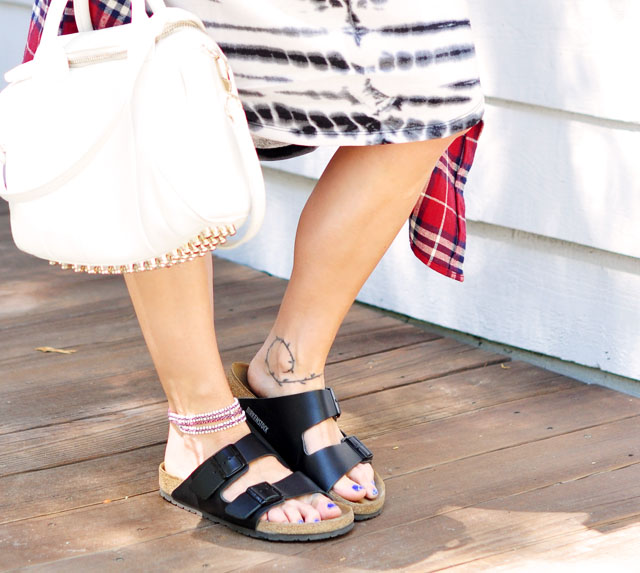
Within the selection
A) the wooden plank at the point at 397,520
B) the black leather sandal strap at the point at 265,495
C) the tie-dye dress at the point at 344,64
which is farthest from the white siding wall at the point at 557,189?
the black leather sandal strap at the point at 265,495

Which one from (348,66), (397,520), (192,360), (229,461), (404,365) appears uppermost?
(348,66)

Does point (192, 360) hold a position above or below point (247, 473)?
above

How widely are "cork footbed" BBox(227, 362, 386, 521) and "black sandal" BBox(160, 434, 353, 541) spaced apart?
0.02 metres

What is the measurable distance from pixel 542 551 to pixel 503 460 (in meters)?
0.28

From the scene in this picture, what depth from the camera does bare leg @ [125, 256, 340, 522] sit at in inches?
52.6

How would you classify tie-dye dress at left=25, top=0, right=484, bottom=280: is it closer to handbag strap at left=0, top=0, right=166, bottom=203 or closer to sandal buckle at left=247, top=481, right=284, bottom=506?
handbag strap at left=0, top=0, right=166, bottom=203

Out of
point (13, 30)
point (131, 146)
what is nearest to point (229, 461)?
point (131, 146)

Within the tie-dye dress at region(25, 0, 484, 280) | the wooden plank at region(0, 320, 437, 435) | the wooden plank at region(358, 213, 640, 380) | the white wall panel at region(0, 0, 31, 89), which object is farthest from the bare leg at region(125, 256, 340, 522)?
the white wall panel at region(0, 0, 31, 89)

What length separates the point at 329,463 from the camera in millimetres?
1432

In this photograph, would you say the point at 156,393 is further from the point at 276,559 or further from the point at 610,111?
the point at 610,111

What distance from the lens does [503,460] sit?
160 cm

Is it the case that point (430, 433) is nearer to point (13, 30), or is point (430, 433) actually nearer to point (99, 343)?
point (99, 343)

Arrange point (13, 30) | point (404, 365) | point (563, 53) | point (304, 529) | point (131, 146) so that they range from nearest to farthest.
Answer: point (131, 146) → point (304, 529) → point (563, 53) → point (404, 365) → point (13, 30)

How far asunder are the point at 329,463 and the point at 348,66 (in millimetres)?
538
